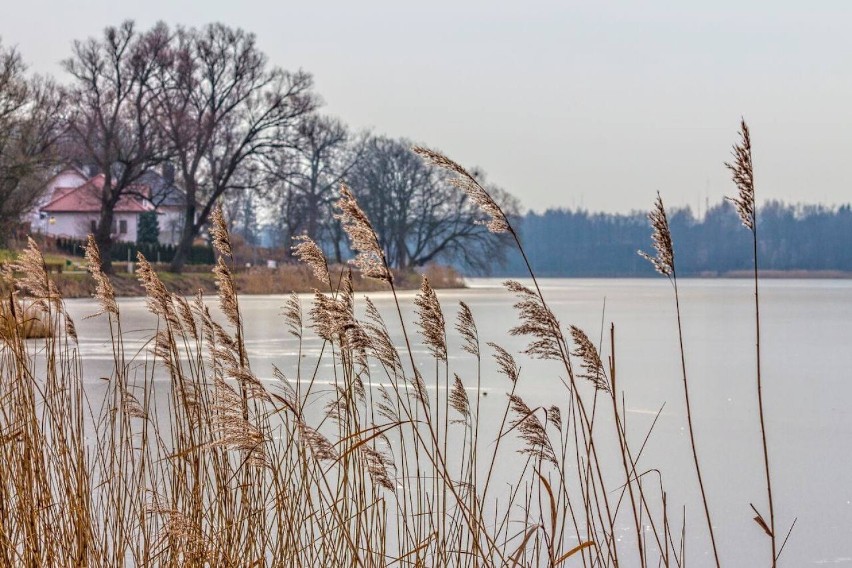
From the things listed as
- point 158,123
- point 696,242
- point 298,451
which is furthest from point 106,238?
point 696,242

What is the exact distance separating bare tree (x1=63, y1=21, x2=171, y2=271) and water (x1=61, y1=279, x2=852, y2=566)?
1351cm

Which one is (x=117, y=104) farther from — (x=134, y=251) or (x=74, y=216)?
(x=74, y=216)

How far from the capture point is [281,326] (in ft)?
64.3

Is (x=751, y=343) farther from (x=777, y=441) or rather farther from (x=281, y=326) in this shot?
(x=777, y=441)

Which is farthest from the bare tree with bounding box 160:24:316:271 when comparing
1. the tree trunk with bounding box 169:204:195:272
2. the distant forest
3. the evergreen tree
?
the distant forest

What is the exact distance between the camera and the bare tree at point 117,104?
34.0m

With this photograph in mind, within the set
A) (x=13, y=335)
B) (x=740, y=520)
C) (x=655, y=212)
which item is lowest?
(x=740, y=520)

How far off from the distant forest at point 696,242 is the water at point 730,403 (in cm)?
10152

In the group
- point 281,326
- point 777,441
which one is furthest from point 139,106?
point 777,441

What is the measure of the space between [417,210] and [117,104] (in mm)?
25186

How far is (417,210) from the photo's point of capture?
57906mm

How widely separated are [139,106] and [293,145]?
5.62 m

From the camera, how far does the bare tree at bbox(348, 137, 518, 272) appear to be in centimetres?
5522

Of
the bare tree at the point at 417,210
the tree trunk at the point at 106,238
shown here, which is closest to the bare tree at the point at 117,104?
the tree trunk at the point at 106,238
